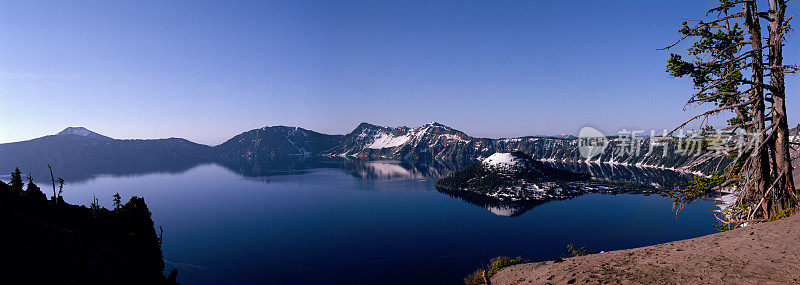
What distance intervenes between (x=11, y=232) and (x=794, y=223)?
4131cm

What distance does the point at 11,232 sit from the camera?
2042 cm

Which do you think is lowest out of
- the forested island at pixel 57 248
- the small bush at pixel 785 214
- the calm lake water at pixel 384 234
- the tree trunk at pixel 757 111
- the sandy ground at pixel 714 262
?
the calm lake water at pixel 384 234

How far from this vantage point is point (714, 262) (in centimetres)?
980

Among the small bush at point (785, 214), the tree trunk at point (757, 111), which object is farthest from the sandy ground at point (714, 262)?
the tree trunk at point (757, 111)

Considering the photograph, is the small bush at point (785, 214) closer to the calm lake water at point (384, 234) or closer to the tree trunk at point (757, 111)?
the tree trunk at point (757, 111)

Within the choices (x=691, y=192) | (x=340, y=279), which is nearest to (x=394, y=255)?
(x=340, y=279)

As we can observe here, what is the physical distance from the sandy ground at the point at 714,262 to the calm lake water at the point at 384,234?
232ft

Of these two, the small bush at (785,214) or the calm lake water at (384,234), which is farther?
the calm lake water at (384,234)

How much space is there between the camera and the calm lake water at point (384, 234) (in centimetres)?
8444

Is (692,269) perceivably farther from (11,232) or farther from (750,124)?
(11,232)

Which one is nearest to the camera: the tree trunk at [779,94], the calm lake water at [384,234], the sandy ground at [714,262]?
the sandy ground at [714,262]

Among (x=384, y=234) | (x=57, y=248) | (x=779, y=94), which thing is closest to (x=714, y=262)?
(x=779, y=94)

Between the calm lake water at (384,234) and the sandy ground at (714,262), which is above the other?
the sandy ground at (714,262)

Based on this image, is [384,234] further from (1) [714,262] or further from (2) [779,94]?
(2) [779,94]
